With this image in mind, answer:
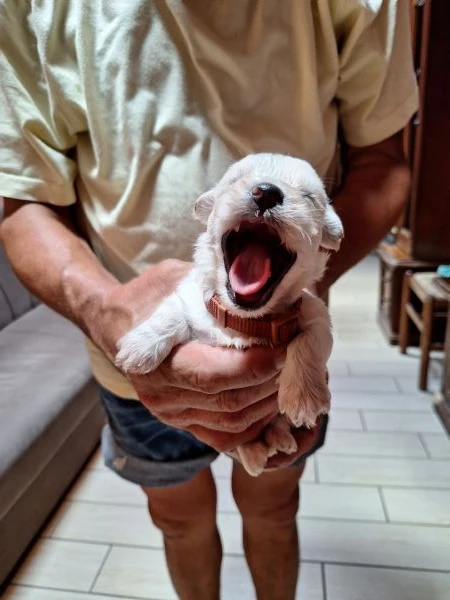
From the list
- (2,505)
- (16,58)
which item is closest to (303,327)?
(16,58)

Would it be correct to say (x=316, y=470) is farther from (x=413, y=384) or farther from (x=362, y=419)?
(x=413, y=384)

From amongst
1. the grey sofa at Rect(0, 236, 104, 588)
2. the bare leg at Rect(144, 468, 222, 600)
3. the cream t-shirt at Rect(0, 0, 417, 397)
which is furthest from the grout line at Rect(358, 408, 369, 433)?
the cream t-shirt at Rect(0, 0, 417, 397)

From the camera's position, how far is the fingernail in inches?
21.5

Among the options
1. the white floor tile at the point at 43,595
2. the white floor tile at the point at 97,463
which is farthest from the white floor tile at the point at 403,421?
the white floor tile at the point at 43,595

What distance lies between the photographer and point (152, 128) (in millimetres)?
635

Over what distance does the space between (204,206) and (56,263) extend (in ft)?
0.66

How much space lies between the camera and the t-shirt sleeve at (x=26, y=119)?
647mm

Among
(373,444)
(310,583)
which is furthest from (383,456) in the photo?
(310,583)

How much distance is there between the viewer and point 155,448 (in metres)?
0.74

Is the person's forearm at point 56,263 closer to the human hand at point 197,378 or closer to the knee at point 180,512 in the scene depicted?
the human hand at point 197,378

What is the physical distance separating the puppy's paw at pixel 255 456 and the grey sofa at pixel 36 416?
2.31 ft

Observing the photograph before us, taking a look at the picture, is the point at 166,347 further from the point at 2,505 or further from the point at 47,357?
the point at 47,357

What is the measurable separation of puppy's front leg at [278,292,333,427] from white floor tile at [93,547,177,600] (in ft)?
2.74

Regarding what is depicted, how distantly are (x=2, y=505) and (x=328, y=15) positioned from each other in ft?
3.50
